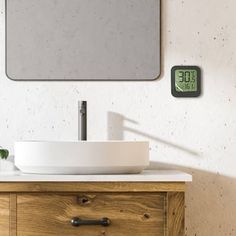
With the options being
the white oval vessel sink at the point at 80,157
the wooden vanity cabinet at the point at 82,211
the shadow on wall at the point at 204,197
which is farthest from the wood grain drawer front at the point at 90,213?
the shadow on wall at the point at 204,197

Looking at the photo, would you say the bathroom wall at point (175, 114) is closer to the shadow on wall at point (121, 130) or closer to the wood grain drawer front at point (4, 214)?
the shadow on wall at point (121, 130)

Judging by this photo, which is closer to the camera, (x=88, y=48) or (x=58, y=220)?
(x=58, y=220)

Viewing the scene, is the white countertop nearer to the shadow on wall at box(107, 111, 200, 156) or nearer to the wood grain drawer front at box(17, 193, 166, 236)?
the wood grain drawer front at box(17, 193, 166, 236)

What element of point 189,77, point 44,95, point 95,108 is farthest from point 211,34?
point 44,95

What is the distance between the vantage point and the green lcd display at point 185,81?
2.66 m

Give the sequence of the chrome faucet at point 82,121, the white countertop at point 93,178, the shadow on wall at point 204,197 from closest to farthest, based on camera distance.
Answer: the white countertop at point 93,178, the chrome faucet at point 82,121, the shadow on wall at point 204,197

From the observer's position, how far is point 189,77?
2.67 meters

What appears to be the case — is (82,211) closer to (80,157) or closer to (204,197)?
(80,157)

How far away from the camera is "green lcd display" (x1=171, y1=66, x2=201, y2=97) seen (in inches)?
105

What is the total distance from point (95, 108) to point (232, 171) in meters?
0.69

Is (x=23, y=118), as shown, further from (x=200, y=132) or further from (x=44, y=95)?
(x=200, y=132)

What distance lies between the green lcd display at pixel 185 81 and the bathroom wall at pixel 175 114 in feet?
0.09

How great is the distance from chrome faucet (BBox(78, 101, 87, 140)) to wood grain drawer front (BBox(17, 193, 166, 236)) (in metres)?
0.40

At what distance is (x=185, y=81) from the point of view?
2.66 meters
